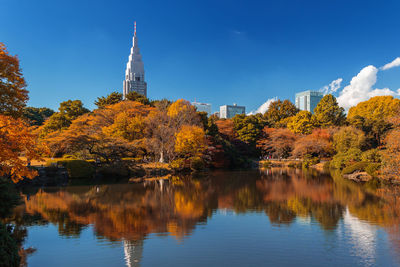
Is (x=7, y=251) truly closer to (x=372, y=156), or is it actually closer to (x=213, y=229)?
(x=213, y=229)

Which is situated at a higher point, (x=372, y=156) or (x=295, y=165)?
(x=372, y=156)

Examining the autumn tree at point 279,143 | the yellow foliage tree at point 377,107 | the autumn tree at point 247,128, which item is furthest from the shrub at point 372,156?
the yellow foliage tree at point 377,107

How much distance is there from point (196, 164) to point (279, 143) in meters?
16.1

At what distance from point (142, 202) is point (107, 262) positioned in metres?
7.17

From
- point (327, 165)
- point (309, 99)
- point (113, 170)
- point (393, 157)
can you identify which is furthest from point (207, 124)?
point (309, 99)

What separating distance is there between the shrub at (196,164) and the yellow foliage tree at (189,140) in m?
0.70

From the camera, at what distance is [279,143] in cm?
4209

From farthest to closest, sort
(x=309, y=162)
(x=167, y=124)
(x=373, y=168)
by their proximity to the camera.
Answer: (x=309, y=162) → (x=167, y=124) → (x=373, y=168)

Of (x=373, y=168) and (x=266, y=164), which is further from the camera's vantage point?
(x=266, y=164)

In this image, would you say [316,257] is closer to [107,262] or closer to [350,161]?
[107,262]

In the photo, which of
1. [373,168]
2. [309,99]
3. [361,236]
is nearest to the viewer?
[361,236]

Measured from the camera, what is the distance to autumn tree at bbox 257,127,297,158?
1658 inches

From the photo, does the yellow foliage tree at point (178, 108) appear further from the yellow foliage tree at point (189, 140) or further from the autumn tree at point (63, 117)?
the autumn tree at point (63, 117)

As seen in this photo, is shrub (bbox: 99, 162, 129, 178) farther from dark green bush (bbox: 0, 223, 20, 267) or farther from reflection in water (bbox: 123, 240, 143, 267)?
dark green bush (bbox: 0, 223, 20, 267)
